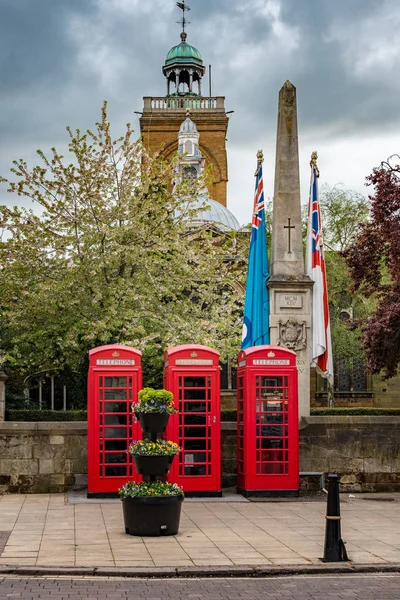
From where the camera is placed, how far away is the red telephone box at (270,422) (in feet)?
48.5

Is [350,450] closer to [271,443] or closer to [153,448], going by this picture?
[271,443]

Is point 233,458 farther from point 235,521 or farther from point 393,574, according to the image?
point 393,574

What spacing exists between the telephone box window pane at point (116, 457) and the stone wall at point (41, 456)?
101cm

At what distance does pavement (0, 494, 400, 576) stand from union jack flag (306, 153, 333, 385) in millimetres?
3475

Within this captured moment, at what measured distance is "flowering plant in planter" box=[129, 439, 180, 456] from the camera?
11.5 metres

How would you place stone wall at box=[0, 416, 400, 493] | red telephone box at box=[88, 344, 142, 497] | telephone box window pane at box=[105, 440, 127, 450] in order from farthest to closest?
stone wall at box=[0, 416, 400, 493] < telephone box window pane at box=[105, 440, 127, 450] < red telephone box at box=[88, 344, 142, 497]

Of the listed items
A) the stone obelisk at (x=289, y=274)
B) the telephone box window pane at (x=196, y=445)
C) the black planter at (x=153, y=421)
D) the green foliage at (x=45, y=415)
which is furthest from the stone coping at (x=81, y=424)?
the black planter at (x=153, y=421)

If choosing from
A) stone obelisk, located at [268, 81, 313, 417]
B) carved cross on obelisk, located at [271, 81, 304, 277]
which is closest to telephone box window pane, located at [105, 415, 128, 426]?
stone obelisk, located at [268, 81, 313, 417]

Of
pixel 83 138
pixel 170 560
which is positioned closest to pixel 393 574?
pixel 170 560

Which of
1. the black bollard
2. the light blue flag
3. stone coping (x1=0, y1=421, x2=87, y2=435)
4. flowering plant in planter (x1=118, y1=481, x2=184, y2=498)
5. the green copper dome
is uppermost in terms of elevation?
the green copper dome

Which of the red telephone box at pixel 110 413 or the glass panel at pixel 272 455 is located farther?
the glass panel at pixel 272 455

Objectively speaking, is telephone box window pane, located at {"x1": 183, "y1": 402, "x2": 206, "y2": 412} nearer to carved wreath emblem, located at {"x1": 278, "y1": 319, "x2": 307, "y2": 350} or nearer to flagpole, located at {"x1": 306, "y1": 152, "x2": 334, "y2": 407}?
carved wreath emblem, located at {"x1": 278, "y1": 319, "x2": 307, "y2": 350}

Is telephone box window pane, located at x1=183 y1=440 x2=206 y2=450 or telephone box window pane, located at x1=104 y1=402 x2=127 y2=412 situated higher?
telephone box window pane, located at x1=104 y1=402 x2=127 y2=412

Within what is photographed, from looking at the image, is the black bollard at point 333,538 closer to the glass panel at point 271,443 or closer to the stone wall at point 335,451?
the glass panel at point 271,443
